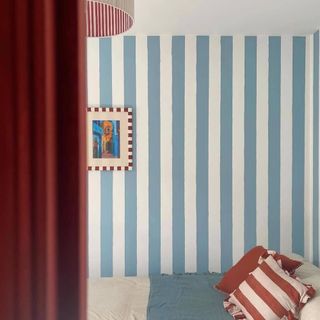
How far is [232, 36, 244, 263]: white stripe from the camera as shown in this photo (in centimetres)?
298

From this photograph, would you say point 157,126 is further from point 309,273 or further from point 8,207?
point 8,207

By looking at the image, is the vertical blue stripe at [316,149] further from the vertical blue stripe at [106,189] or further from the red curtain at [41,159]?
the red curtain at [41,159]

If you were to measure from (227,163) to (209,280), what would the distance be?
902 millimetres

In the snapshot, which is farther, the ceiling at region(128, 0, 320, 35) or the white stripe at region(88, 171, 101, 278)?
the white stripe at region(88, 171, 101, 278)

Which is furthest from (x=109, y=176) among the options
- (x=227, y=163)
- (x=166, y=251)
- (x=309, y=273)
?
(x=309, y=273)

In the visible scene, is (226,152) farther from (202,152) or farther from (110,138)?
(110,138)

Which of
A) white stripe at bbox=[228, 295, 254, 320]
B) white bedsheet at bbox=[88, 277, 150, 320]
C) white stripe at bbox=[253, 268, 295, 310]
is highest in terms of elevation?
white stripe at bbox=[253, 268, 295, 310]

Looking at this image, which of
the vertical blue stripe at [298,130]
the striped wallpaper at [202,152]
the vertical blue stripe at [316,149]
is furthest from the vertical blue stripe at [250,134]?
the vertical blue stripe at [316,149]

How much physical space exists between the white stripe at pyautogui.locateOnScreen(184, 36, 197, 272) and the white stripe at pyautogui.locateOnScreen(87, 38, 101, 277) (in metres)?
0.69

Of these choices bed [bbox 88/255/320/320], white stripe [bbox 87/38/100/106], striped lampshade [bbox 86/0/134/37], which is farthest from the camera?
white stripe [bbox 87/38/100/106]

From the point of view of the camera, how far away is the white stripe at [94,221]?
298 cm

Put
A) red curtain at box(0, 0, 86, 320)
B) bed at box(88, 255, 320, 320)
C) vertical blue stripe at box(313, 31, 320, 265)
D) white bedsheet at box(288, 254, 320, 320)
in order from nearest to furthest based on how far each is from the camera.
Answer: red curtain at box(0, 0, 86, 320)
white bedsheet at box(288, 254, 320, 320)
bed at box(88, 255, 320, 320)
vertical blue stripe at box(313, 31, 320, 265)

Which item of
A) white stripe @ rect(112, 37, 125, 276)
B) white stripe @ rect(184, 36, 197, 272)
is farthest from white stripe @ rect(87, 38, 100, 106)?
white stripe @ rect(184, 36, 197, 272)

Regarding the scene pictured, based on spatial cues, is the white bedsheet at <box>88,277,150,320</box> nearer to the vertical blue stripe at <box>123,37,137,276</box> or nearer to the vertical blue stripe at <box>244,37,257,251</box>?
the vertical blue stripe at <box>123,37,137,276</box>
